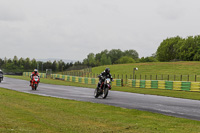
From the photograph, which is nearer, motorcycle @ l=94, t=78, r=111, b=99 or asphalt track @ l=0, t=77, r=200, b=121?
asphalt track @ l=0, t=77, r=200, b=121

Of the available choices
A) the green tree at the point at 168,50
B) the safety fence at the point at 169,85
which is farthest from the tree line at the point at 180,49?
the safety fence at the point at 169,85

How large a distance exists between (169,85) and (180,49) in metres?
81.3

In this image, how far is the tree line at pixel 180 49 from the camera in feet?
360

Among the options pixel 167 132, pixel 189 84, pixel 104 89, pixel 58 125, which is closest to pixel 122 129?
pixel 167 132

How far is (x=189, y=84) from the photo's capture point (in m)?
31.7

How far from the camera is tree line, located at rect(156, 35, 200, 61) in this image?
110 meters

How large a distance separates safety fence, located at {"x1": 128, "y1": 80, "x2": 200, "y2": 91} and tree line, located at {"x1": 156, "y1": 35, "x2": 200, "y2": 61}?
235 feet

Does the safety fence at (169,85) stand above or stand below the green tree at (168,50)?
Answer: below

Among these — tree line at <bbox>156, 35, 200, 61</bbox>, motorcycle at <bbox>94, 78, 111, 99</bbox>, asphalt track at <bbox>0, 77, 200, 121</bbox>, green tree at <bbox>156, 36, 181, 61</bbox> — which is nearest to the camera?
asphalt track at <bbox>0, 77, 200, 121</bbox>

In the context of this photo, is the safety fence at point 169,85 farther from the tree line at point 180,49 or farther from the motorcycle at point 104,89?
the tree line at point 180,49

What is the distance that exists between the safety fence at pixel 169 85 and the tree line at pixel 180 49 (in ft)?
235

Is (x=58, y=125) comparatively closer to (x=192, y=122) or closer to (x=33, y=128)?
(x=33, y=128)

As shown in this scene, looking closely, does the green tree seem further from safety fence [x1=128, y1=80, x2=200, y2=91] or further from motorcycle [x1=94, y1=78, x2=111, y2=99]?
motorcycle [x1=94, y1=78, x2=111, y2=99]

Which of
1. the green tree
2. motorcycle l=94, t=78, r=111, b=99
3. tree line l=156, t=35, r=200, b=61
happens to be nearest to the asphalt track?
motorcycle l=94, t=78, r=111, b=99
